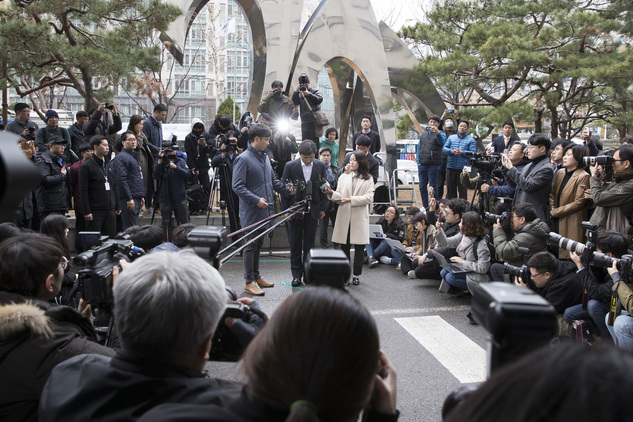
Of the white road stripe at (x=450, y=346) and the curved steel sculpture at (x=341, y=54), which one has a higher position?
the curved steel sculpture at (x=341, y=54)

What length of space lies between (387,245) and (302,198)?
6.12 feet

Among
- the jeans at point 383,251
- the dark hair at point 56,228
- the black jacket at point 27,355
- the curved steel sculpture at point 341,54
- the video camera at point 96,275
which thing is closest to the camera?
the black jacket at point 27,355

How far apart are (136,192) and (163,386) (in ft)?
20.2

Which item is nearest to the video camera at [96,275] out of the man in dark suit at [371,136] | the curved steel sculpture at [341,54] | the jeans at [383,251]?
the jeans at [383,251]

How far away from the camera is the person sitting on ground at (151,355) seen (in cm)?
129

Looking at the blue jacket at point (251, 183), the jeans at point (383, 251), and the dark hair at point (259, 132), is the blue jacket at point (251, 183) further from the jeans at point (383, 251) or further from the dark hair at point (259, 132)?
the jeans at point (383, 251)

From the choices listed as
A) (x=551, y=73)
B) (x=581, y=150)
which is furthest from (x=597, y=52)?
(x=581, y=150)

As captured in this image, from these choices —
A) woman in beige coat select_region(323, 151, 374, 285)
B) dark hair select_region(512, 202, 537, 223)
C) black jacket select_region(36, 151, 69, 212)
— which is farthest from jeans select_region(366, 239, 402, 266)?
black jacket select_region(36, 151, 69, 212)

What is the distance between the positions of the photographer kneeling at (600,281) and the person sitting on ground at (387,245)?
11.5 ft

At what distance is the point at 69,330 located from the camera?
2.01 m

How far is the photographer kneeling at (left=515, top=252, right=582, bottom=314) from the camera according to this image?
167 inches

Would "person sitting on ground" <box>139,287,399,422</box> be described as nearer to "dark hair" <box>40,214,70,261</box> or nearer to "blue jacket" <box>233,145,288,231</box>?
"dark hair" <box>40,214,70,261</box>

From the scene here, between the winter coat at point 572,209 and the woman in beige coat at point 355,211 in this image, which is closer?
the winter coat at point 572,209

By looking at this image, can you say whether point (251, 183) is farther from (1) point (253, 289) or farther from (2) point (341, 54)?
(2) point (341, 54)
